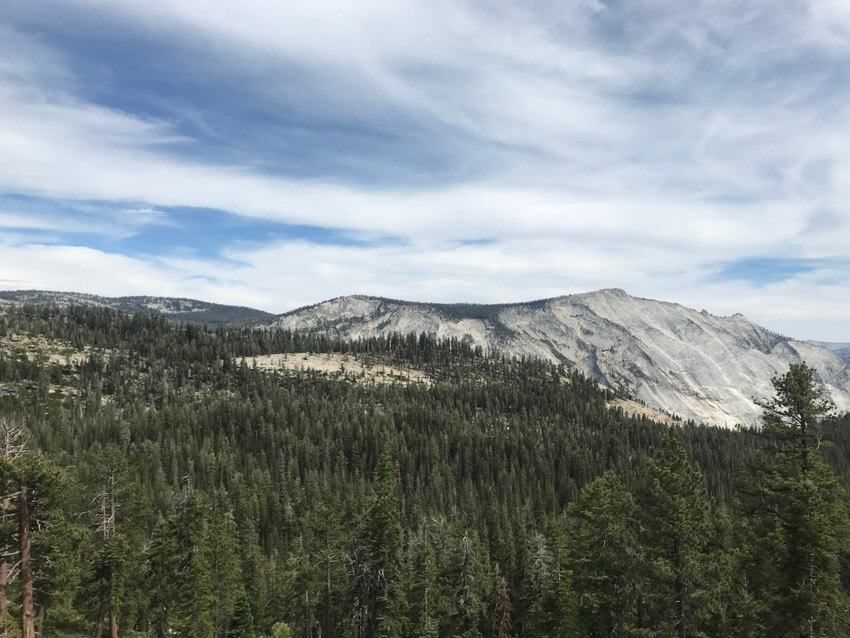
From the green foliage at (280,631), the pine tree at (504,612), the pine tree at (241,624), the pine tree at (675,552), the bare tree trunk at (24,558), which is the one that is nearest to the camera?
the bare tree trunk at (24,558)

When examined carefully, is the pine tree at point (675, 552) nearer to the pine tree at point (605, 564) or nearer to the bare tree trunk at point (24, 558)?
the pine tree at point (605, 564)

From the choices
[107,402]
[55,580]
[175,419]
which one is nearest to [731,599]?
[55,580]

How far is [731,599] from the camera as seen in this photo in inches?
1115

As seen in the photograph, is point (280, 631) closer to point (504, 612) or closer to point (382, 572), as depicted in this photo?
point (382, 572)

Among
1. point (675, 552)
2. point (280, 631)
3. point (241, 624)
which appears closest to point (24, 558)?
point (280, 631)

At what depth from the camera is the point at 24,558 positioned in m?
24.5

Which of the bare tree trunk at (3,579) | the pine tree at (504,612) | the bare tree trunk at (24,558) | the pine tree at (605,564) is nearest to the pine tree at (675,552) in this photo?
the pine tree at (605,564)

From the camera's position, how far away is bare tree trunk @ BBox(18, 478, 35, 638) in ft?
79.9

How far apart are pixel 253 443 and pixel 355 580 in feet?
437

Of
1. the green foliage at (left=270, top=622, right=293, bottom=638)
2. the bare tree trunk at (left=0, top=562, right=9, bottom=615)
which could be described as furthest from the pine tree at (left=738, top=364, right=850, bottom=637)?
the bare tree trunk at (left=0, top=562, right=9, bottom=615)

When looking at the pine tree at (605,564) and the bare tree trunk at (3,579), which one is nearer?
the bare tree trunk at (3,579)

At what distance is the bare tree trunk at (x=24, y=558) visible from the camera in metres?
24.4

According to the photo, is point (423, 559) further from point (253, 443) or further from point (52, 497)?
point (253, 443)

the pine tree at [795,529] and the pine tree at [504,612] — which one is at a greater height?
the pine tree at [795,529]
